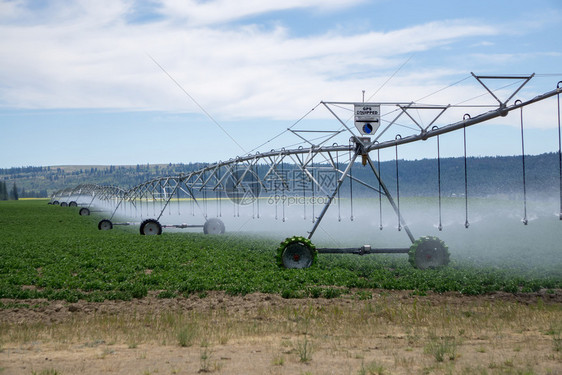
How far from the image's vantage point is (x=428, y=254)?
80.6 ft

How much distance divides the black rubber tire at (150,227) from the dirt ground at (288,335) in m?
32.1

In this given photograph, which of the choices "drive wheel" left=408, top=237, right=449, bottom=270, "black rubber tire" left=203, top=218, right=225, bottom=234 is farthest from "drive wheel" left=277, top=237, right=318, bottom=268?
"black rubber tire" left=203, top=218, right=225, bottom=234

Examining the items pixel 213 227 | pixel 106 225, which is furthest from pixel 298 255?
pixel 106 225

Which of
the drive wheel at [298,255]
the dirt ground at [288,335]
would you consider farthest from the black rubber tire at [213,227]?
the dirt ground at [288,335]

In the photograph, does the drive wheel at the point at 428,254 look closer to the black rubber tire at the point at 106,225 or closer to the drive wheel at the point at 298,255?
the drive wheel at the point at 298,255

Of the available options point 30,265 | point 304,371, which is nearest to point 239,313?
point 304,371

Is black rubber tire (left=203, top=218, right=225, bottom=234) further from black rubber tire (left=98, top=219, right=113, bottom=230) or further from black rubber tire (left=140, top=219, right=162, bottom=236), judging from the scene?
black rubber tire (left=98, top=219, right=113, bottom=230)

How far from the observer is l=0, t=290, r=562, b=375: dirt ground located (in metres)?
11.2

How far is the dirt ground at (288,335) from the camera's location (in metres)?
11.2

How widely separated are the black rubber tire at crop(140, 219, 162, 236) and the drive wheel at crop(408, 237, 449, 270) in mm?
31399

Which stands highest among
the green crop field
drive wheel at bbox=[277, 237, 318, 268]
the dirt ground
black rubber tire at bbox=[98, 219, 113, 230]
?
black rubber tire at bbox=[98, 219, 113, 230]

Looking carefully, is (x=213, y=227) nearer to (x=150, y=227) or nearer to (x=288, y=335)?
(x=150, y=227)

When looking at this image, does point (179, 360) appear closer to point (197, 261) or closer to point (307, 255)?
point (307, 255)

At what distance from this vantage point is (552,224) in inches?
2414
